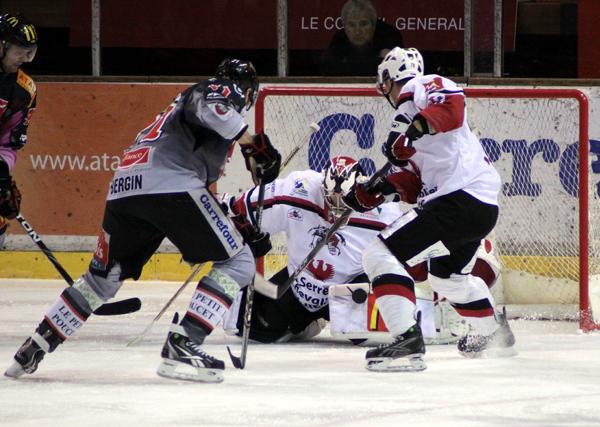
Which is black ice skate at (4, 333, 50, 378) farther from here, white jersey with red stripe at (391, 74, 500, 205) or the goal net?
the goal net

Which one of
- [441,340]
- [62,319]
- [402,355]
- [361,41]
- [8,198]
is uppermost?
[361,41]

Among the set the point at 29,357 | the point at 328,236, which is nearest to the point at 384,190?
the point at 328,236

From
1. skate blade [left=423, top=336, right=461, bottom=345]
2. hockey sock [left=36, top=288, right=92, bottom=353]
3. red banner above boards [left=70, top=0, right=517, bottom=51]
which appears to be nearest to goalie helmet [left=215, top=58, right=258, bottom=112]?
hockey sock [left=36, top=288, right=92, bottom=353]

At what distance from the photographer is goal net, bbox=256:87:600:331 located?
254 inches

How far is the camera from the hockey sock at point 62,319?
A: 4.39 meters

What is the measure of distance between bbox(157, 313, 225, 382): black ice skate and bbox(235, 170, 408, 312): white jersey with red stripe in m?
1.15

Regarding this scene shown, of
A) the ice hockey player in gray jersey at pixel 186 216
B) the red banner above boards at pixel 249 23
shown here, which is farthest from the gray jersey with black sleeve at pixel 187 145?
the red banner above boards at pixel 249 23

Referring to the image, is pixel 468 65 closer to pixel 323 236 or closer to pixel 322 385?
pixel 323 236

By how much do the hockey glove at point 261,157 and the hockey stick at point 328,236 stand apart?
646mm

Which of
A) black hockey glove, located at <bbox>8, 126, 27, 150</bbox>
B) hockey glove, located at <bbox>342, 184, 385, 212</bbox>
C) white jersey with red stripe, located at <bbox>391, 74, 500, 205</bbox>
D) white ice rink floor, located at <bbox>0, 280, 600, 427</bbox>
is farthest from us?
black hockey glove, located at <bbox>8, 126, 27, 150</bbox>

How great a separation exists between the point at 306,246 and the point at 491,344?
0.82m

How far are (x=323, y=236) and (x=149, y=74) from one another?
8.29 ft

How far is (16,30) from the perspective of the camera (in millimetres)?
5402

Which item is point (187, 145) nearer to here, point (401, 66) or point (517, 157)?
point (401, 66)
